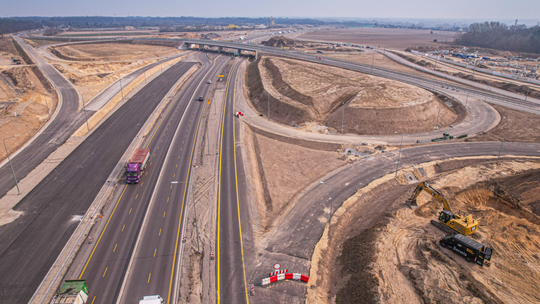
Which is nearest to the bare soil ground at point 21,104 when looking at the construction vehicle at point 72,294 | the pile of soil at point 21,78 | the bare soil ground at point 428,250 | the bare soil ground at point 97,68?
the pile of soil at point 21,78

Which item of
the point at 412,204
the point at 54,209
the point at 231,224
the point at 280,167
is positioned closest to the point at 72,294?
the point at 231,224

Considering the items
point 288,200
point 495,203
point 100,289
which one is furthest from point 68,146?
point 495,203

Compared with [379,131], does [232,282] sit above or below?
below

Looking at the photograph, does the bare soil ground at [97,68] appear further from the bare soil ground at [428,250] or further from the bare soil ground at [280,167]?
the bare soil ground at [428,250]

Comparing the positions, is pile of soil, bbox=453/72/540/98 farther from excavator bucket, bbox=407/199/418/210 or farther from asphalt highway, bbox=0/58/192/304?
asphalt highway, bbox=0/58/192/304

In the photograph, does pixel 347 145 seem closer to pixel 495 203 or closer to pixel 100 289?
pixel 495 203

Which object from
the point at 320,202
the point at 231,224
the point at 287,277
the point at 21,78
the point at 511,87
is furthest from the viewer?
the point at 21,78

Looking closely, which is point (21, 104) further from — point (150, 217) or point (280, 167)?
point (280, 167)
